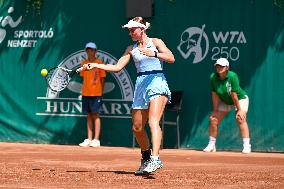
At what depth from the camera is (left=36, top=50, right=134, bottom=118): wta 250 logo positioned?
15312 mm

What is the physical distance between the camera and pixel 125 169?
35.6ft

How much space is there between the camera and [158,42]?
10.0 meters

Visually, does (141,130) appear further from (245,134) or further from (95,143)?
(95,143)

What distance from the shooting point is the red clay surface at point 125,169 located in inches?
360

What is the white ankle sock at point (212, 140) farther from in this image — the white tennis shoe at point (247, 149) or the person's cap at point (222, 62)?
the person's cap at point (222, 62)

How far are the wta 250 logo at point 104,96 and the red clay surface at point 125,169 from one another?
853 mm

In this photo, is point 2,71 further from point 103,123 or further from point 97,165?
point 97,165

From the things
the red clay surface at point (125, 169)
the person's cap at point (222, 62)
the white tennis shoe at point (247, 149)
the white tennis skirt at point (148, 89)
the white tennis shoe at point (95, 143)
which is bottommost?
the red clay surface at point (125, 169)

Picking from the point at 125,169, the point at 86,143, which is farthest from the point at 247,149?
the point at 125,169

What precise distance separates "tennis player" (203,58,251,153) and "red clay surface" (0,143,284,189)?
0.36m

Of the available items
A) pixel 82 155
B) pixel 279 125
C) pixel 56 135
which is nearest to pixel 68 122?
pixel 56 135

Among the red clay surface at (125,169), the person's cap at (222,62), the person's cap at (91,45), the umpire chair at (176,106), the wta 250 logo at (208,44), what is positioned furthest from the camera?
the person's cap at (91,45)

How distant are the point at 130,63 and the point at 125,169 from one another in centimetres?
470

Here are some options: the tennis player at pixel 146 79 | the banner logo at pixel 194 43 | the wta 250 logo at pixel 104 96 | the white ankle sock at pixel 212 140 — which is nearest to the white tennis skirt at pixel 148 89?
the tennis player at pixel 146 79
